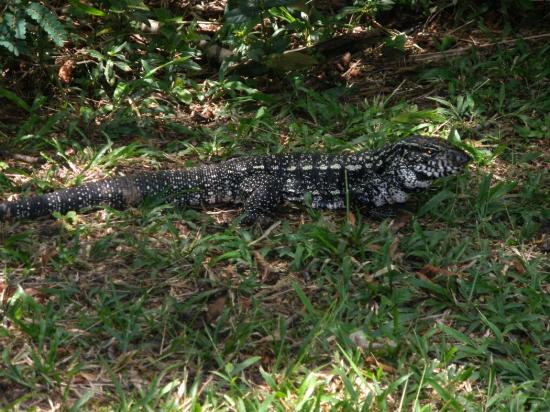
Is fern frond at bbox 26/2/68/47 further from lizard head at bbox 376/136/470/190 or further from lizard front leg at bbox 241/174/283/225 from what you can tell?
lizard head at bbox 376/136/470/190

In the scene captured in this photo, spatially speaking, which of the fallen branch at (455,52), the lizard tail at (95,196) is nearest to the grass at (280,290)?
the lizard tail at (95,196)

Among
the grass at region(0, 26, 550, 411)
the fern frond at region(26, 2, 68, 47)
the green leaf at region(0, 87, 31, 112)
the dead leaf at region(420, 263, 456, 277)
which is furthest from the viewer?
the green leaf at region(0, 87, 31, 112)

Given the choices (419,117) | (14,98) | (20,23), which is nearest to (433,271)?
(419,117)

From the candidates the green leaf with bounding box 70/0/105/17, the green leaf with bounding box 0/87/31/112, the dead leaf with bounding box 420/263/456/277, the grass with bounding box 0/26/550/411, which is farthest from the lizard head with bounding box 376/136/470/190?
the green leaf with bounding box 0/87/31/112

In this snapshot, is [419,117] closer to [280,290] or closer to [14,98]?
[280,290]

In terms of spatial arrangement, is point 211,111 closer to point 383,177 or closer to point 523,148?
point 383,177

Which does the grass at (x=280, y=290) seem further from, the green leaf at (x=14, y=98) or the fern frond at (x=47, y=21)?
the fern frond at (x=47, y=21)
